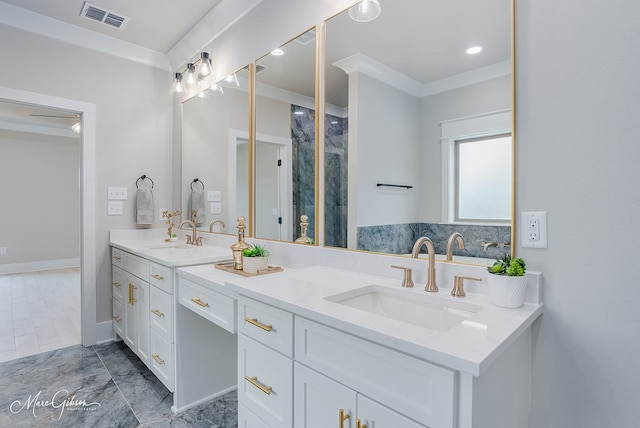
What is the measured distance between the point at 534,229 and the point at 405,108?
0.73 metres

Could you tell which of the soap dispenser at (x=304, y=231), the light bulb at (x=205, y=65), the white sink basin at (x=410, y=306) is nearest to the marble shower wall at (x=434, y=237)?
the white sink basin at (x=410, y=306)

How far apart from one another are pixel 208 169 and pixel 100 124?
1.05 meters

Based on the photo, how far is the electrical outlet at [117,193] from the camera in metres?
3.00

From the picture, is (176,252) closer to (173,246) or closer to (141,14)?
(173,246)

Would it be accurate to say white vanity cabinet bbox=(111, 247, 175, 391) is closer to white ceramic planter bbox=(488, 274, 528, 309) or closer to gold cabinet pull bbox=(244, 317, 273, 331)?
gold cabinet pull bbox=(244, 317, 273, 331)

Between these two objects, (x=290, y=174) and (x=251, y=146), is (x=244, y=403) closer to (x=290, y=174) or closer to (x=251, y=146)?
(x=290, y=174)

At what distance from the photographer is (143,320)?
2.31 meters

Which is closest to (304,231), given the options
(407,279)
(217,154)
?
(407,279)

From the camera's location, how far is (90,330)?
2.87 meters

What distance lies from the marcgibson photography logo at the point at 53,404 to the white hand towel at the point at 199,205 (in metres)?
1.48

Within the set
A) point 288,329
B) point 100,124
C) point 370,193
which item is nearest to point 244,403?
point 288,329

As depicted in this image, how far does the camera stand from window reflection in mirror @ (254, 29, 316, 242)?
1934 mm

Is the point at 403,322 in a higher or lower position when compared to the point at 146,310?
higher

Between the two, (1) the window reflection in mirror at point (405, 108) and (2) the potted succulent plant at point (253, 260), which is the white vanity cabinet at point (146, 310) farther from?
(1) the window reflection in mirror at point (405, 108)
